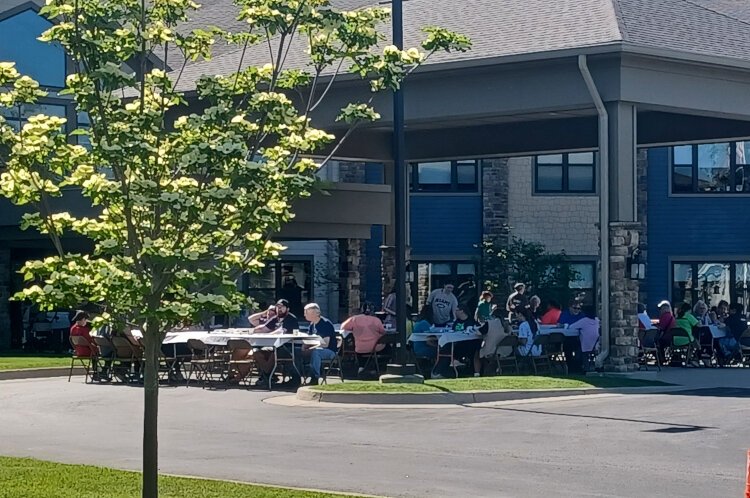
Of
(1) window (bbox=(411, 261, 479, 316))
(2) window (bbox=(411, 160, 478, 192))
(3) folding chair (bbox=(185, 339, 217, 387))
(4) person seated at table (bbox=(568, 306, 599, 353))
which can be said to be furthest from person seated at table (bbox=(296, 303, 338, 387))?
(2) window (bbox=(411, 160, 478, 192))

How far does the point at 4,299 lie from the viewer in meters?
35.1

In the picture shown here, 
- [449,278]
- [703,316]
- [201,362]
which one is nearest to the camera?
[201,362]

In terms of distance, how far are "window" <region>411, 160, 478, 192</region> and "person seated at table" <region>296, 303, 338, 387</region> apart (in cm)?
1699

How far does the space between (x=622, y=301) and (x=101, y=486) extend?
555 inches

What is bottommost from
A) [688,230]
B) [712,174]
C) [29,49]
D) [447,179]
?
[688,230]

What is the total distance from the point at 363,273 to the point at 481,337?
638 inches

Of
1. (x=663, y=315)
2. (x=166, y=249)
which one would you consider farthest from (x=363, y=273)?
(x=166, y=249)

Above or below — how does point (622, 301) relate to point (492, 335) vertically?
above

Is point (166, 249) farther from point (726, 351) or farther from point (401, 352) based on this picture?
point (726, 351)

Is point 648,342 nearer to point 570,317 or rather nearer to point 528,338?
point 570,317

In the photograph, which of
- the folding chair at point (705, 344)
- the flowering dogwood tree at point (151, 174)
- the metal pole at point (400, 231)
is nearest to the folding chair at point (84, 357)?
the metal pole at point (400, 231)

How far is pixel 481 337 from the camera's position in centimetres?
2450

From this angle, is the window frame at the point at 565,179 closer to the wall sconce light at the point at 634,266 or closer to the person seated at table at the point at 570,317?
the person seated at table at the point at 570,317

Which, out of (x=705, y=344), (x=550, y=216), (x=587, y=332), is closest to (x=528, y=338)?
(x=587, y=332)
